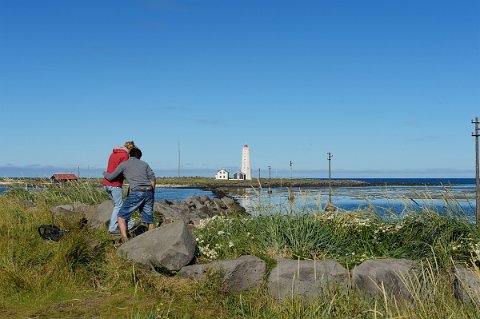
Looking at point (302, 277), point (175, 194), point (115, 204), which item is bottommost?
point (175, 194)

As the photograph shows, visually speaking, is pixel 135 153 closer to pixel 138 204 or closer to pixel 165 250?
pixel 138 204

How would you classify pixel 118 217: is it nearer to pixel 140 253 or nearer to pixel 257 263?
pixel 140 253

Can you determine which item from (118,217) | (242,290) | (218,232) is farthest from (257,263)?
(118,217)

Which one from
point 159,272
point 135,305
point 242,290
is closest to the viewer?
point 135,305

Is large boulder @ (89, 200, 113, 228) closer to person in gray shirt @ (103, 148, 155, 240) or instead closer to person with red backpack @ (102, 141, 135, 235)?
person with red backpack @ (102, 141, 135, 235)

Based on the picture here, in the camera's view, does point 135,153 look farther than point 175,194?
No

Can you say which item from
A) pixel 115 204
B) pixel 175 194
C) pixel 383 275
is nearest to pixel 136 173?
pixel 115 204

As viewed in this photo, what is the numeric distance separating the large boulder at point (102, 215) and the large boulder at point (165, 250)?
2.73 m

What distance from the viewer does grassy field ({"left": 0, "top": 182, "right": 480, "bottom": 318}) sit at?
7238 mm

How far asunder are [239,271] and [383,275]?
7.29ft

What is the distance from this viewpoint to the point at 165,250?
8.51 m

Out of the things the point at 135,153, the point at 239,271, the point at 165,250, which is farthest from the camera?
the point at 135,153

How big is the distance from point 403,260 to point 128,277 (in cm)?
448

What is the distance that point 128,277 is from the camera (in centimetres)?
838
